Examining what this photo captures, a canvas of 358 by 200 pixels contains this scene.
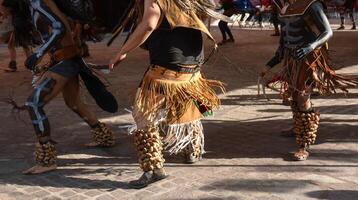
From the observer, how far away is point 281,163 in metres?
5.11

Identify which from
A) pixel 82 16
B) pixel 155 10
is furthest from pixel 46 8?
pixel 155 10

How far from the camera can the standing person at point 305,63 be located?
494 centimetres

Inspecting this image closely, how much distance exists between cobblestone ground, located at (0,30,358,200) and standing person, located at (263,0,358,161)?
0.34 m

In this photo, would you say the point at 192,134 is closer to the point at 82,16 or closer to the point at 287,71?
the point at 287,71

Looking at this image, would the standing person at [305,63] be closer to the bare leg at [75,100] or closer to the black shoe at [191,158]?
the black shoe at [191,158]

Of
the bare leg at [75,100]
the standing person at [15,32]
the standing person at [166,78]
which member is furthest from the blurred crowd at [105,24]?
the standing person at [166,78]

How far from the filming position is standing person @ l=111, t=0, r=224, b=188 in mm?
4383

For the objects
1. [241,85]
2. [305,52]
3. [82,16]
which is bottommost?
[241,85]

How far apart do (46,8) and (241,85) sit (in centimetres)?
509

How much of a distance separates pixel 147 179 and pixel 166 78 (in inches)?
32.7

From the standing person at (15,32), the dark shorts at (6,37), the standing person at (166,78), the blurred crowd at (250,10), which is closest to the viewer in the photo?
the standing person at (166,78)

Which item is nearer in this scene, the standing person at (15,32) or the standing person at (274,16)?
the standing person at (274,16)

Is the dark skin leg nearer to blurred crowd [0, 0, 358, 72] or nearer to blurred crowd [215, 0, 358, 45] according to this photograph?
blurred crowd [0, 0, 358, 72]

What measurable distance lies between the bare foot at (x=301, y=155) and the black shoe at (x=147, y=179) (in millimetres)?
1302
